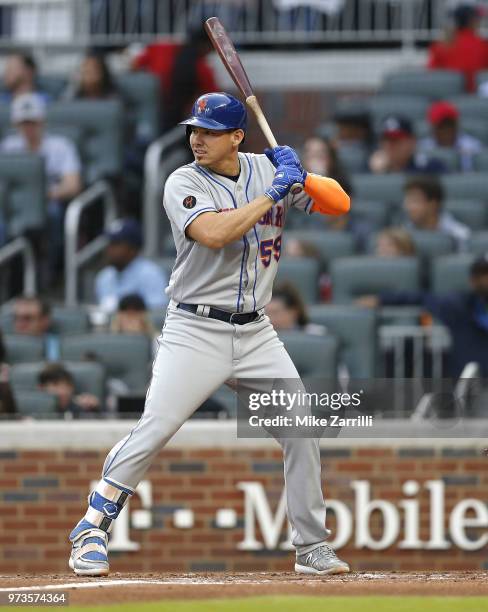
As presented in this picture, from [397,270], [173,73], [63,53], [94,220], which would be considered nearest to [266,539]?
[397,270]

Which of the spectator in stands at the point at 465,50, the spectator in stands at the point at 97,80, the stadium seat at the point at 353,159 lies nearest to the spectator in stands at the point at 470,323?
the stadium seat at the point at 353,159

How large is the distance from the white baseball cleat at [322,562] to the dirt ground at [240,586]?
0.06 m

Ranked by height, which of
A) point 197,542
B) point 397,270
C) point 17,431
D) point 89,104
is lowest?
point 197,542

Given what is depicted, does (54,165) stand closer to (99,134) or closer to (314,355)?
(99,134)

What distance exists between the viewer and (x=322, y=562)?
6.29 metres

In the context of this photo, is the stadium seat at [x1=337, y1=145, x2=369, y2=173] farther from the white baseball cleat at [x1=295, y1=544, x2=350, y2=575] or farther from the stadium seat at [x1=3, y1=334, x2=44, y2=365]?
the white baseball cleat at [x1=295, y1=544, x2=350, y2=575]

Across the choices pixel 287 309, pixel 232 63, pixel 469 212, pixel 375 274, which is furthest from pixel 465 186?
pixel 232 63

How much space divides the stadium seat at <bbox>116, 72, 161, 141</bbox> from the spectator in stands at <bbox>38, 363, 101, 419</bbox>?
3810 mm

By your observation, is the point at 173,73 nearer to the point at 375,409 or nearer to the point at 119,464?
the point at 375,409

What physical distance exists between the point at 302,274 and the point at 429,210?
3.35 feet

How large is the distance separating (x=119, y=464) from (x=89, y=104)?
610 cm

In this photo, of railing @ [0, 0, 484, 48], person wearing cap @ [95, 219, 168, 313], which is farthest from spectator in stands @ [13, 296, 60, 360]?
railing @ [0, 0, 484, 48]

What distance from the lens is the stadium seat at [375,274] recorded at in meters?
9.89

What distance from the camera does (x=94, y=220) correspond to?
12.0m
